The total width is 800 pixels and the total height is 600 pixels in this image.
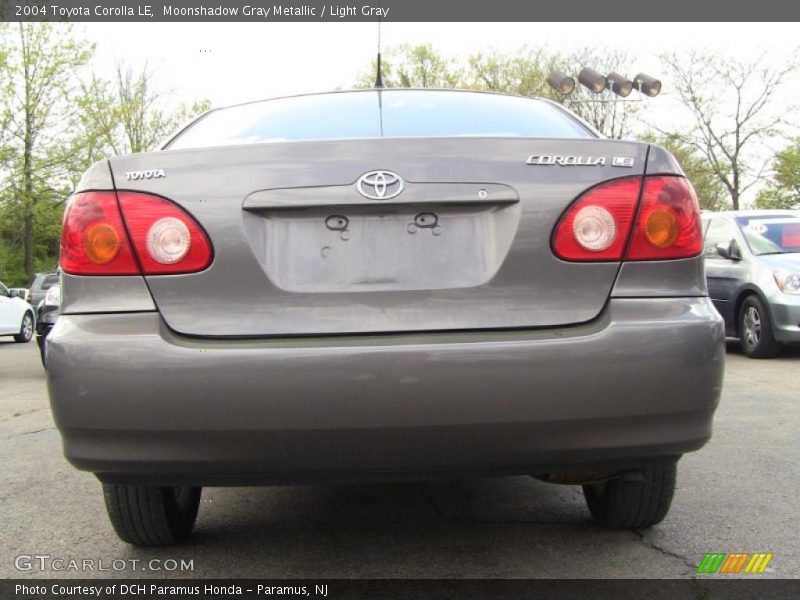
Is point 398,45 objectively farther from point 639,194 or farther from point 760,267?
point 639,194

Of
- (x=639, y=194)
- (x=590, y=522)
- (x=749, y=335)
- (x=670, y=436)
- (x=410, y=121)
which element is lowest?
(x=749, y=335)

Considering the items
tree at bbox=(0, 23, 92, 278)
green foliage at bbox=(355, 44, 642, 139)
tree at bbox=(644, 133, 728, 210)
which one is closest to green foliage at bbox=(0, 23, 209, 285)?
tree at bbox=(0, 23, 92, 278)

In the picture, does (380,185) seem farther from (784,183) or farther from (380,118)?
(784,183)

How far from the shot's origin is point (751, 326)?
823cm

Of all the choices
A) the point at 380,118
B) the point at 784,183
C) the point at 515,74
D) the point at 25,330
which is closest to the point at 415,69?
A: the point at 515,74

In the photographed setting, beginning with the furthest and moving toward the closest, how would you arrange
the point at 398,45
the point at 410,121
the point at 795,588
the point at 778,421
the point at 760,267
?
the point at 398,45 < the point at 760,267 < the point at 778,421 < the point at 410,121 < the point at 795,588

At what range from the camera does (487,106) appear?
2979mm

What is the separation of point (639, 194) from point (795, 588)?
1186mm

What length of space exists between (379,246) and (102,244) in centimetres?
72

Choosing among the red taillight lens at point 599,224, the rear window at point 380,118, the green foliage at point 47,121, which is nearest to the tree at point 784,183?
the green foliage at point 47,121

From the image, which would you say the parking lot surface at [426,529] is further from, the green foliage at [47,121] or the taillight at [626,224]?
the green foliage at [47,121]

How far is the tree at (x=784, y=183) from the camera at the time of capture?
33562 millimetres

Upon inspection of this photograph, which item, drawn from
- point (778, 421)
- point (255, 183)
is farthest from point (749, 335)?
point (255, 183)

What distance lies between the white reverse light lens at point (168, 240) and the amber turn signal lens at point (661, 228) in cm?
118
